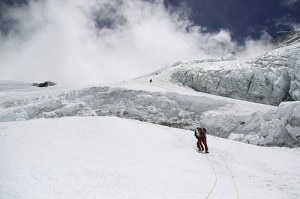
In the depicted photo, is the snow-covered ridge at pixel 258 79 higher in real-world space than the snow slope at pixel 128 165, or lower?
higher

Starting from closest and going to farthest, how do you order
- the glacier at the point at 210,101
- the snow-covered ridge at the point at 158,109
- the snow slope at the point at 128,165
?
the snow slope at the point at 128,165
the glacier at the point at 210,101
the snow-covered ridge at the point at 158,109

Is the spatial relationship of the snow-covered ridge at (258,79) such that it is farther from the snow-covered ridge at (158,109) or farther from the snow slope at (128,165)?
the snow slope at (128,165)

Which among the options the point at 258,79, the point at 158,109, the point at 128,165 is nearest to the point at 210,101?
the point at 158,109

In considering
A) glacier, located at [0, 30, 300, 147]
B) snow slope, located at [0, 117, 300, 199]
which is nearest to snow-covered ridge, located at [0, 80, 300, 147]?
glacier, located at [0, 30, 300, 147]

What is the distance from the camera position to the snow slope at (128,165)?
8.98m

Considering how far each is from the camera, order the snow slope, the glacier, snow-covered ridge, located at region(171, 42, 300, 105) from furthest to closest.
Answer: snow-covered ridge, located at region(171, 42, 300, 105) → the glacier → the snow slope

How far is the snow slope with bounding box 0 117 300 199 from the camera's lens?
8.98 m

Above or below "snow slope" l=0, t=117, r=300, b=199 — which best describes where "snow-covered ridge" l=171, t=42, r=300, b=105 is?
above

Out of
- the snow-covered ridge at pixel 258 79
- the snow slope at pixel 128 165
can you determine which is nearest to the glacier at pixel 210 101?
the snow-covered ridge at pixel 258 79

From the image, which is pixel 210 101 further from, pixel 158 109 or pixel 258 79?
pixel 258 79

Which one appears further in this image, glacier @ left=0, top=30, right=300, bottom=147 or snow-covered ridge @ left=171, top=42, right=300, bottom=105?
snow-covered ridge @ left=171, top=42, right=300, bottom=105

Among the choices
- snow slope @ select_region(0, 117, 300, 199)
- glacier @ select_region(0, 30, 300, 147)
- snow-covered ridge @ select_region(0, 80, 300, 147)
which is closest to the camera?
snow slope @ select_region(0, 117, 300, 199)

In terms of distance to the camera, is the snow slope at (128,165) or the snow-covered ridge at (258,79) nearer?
the snow slope at (128,165)

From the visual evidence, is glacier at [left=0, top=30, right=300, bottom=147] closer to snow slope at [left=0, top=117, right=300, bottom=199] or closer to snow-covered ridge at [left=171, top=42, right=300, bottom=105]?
snow-covered ridge at [left=171, top=42, right=300, bottom=105]
